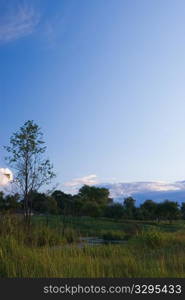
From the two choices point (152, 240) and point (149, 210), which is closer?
point (152, 240)

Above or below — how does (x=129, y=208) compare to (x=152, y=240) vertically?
above

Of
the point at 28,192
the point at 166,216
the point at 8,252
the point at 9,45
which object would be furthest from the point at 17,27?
the point at 166,216

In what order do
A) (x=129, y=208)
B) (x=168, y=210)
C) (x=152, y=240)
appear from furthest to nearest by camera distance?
(x=129, y=208)
(x=168, y=210)
(x=152, y=240)

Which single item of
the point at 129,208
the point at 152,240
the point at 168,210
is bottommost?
the point at 152,240

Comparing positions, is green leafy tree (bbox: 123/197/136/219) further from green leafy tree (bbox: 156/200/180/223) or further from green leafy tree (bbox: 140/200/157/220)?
green leafy tree (bbox: 156/200/180/223)

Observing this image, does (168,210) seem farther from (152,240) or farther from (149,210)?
(152,240)

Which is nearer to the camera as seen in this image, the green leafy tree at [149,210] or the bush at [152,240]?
the bush at [152,240]

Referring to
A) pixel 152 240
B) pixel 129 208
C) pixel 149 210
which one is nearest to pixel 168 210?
pixel 149 210

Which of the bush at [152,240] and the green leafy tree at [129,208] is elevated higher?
the green leafy tree at [129,208]

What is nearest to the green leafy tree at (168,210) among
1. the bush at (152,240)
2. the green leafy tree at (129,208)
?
the green leafy tree at (129,208)

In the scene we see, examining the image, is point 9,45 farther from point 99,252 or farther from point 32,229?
point 99,252

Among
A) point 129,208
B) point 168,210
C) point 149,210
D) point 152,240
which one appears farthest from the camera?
point 129,208

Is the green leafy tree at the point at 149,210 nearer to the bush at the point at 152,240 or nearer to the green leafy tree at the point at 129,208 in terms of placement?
the green leafy tree at the point at 129,208

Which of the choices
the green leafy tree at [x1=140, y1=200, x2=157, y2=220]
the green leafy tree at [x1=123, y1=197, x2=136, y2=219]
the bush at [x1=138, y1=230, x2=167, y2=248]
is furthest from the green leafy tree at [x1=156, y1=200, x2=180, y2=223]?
the bush at [x1=138, y1=230, x2=167, y2=248]
